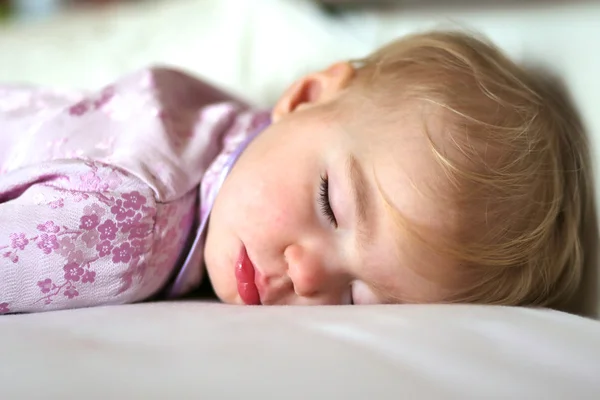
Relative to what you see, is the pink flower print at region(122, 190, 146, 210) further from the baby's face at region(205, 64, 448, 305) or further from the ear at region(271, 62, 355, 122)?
the ear at region(271, 62, 355, 122)

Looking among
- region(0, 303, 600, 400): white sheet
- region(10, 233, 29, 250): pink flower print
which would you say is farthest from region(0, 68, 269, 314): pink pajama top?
region(0, 303, 600, 400): white sheet

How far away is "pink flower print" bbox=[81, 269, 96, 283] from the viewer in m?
0.70

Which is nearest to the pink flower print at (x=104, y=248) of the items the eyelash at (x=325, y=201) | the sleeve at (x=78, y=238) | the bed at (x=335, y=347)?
the sleeve at (x=78, y=238)

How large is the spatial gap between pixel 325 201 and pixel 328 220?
0.02 m

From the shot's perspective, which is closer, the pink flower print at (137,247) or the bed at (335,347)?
the bed at (335,347)

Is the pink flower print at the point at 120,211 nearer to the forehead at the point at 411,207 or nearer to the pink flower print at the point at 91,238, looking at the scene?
A: the pink flower print at the point at 91,238

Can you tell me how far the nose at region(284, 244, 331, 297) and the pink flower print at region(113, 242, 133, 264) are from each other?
0.18 m

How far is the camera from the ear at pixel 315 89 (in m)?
0.91

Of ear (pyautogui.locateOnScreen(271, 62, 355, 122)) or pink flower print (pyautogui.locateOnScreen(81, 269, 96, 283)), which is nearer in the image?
pink flower print (pyautogui.locateOnScreen(81, 269, 96, 283))

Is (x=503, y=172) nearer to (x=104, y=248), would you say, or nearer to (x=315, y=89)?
(x=315, y=89)

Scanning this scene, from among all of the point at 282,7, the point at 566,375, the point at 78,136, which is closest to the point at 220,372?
the point at 566,375

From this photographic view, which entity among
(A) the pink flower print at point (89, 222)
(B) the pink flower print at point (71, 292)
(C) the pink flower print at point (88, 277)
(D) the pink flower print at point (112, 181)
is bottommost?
(B) the pink flower print at point (71, 292)

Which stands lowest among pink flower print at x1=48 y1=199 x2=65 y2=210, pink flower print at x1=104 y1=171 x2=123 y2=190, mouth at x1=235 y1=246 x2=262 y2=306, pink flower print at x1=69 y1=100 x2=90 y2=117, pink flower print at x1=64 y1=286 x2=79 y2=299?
mouth at x1=235 y1=246 x2=262 y2=306

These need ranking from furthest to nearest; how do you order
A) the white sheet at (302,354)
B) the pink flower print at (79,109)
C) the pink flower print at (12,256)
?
1. the pink flower print at (79,109)
2. the pink flower print at (12,256)
3. the white sheet at (302,354)
